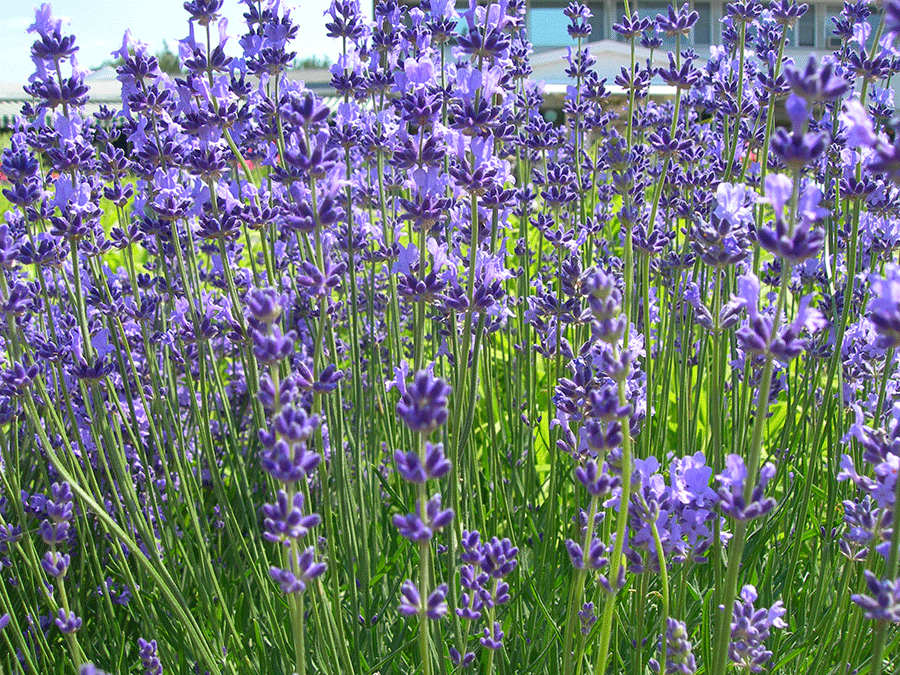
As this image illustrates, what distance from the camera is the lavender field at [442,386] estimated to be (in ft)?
4.16

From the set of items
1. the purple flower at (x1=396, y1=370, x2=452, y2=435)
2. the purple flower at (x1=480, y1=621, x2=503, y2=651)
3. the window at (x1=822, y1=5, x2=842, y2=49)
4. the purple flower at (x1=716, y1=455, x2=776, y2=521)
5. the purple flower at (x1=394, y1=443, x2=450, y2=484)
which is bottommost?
the purple flower at (x1=480, y1=621, x2=503, y2=651)

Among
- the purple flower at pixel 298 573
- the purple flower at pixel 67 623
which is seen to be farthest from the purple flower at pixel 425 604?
the purple flower at pixel 67 623

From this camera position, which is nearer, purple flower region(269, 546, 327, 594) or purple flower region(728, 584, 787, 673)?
purple flower region(269, 546, 327, 594)

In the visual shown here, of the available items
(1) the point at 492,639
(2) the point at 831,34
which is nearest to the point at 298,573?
(1) the point at 492,639

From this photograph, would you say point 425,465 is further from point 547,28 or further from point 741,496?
point 547,28

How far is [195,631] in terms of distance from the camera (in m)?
1.83

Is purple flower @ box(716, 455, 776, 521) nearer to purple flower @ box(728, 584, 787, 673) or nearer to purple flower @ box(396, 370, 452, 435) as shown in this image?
purple flower @ box(728, 584, 787, 673)

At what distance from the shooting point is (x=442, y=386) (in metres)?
1.07

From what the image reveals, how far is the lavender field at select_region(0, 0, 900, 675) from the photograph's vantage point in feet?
4.16

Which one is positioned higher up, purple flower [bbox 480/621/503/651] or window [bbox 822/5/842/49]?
window [bbox 822/5/842/49]

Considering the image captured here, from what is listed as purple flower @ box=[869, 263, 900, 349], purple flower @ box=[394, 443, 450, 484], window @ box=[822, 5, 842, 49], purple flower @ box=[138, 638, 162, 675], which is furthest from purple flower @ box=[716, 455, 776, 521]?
window @ box=[822, 5, 842, 49]

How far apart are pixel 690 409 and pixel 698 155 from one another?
1.05 meters

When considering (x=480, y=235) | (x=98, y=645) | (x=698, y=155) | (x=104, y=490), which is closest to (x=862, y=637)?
(x=480, y=235)

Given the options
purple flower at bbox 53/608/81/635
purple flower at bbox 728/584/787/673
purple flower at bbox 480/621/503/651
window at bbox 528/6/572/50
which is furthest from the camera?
window at bbox 528/6/572/50
